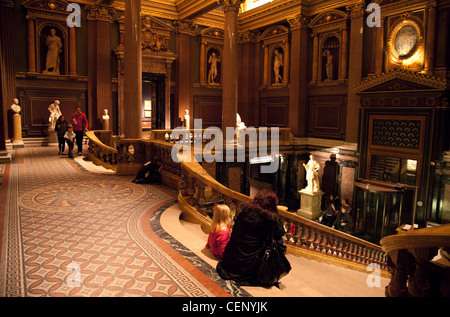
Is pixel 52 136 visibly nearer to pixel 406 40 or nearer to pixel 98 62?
pixel 98 62

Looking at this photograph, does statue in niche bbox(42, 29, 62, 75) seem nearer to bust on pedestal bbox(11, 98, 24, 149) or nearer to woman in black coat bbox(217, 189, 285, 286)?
bust on pedestal bbox(11, 98, 24, 149)

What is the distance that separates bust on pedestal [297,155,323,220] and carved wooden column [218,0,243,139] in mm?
4550

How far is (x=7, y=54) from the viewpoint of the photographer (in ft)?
47.5

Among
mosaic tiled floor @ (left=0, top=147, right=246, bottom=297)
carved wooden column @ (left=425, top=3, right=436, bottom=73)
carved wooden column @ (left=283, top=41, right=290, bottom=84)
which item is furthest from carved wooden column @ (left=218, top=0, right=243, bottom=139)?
carved wooden column @ (left=283, top=41, right=290, bottom=84)

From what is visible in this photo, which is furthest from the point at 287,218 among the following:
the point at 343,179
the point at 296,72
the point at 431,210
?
the point at 296,72

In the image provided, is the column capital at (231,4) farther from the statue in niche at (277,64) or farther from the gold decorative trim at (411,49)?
the statue in niche at (277,64)

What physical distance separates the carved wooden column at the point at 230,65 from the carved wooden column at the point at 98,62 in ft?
22.1

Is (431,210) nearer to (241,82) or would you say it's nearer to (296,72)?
(296,72)

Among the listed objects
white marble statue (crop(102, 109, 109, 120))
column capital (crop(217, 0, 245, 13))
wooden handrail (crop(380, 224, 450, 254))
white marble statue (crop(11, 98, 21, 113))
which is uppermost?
column capital (crop(217, 0, 245, 13))

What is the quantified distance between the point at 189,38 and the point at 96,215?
1508 cm

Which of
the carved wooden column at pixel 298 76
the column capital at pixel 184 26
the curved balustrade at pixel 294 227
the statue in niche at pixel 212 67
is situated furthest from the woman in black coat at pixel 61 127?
the carved wooden column at pixel 298 76

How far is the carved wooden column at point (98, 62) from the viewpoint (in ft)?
52.8

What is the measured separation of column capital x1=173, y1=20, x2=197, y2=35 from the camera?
18703 millimetres

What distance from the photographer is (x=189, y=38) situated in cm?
1914
